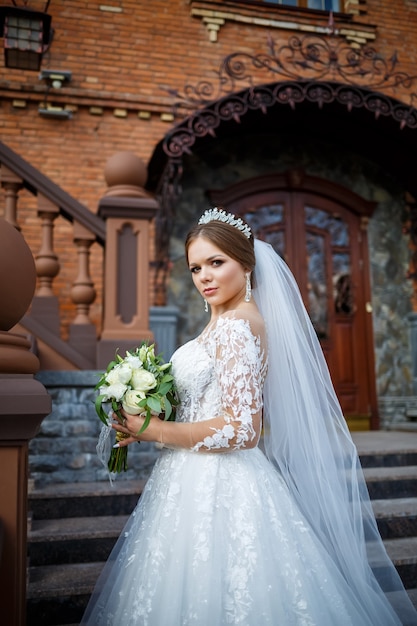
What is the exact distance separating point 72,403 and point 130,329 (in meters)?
0.72

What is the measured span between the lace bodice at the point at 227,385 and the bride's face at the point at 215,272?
138 millimetres

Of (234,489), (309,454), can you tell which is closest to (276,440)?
(309,454)

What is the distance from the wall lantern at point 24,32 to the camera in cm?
523

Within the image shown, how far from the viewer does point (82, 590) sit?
2781mm

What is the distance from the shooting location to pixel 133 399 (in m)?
1.89

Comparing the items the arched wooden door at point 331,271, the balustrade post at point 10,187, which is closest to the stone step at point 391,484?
the arched wooden door at point 331,271

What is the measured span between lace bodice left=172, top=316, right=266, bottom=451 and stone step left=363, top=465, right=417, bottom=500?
8.02 feet

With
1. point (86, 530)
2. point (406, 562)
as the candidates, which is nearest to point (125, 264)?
point (86, 530)

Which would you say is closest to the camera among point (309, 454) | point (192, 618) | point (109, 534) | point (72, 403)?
point (192, 618)

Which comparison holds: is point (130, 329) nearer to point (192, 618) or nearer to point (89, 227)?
point (89, 227)

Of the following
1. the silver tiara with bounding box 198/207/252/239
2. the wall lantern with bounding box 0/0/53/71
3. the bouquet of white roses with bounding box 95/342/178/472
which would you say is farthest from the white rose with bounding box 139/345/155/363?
the wall lantern with bounding box 0/0/53/71

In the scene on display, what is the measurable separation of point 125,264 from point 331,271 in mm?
3877

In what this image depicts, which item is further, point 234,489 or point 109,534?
point 109,534

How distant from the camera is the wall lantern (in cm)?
523
